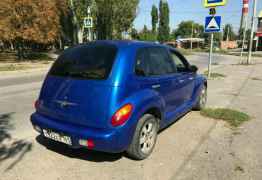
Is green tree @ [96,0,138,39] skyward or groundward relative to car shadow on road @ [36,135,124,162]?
skyward

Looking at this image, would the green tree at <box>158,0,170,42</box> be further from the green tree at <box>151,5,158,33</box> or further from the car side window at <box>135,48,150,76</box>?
the car side window at <box>135,48,150,76</box>

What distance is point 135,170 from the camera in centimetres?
333

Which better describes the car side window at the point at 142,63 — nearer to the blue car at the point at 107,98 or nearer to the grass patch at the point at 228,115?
the blue car at the point at 107,98

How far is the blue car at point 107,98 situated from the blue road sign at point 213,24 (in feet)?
22.8

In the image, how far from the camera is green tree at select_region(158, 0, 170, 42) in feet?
225

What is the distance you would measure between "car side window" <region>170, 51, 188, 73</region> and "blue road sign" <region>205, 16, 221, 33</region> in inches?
229

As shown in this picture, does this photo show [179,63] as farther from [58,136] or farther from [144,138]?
[58,136]

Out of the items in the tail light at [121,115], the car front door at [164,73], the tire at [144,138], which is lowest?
the tire at [144,138]

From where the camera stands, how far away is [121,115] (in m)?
3.06

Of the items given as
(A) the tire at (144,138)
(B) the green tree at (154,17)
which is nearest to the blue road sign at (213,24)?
(A) the tire at (144,138)

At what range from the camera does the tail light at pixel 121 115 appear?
3039 millimetres

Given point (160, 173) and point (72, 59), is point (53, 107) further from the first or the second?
point (160, 173)

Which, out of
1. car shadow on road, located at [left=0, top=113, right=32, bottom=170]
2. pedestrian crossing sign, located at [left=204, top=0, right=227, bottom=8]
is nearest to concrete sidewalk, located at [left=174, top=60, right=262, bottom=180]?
car shadow on road, located at [left=0, top=113, right=32, bottom=170]

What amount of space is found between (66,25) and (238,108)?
28.2m
